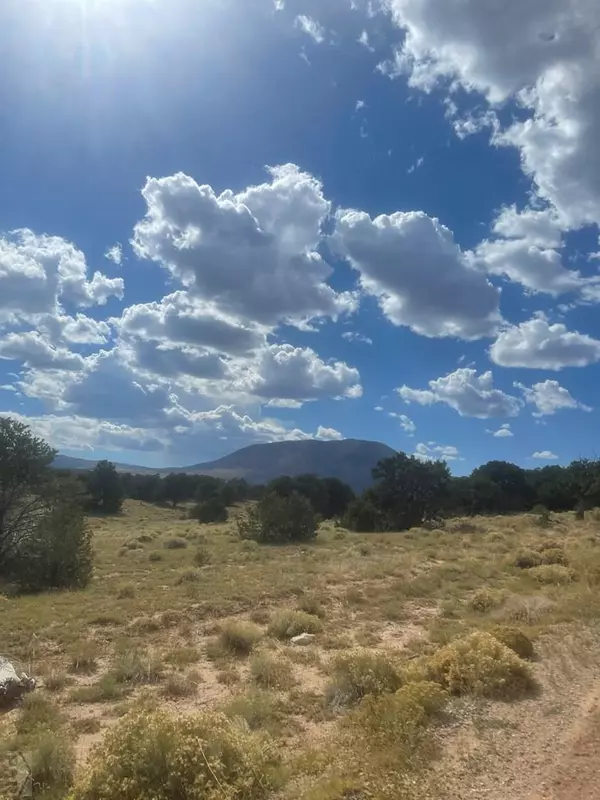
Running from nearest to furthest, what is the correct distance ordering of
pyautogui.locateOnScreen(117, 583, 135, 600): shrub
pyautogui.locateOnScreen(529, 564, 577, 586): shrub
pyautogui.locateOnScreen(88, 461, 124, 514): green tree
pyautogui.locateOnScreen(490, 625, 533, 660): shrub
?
pyautogui.locateOnScreen(490, 625, 533, 660): shrub < pyautogui.locateOnScreen(117, 583, 135, 600): shrub < pyautogui.locateOnScreen(529, 564, 577, 586): shrub < pyautogui.locateOnScreen(88, 461, 124, 514): green tree

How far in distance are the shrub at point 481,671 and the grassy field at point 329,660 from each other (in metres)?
0.02

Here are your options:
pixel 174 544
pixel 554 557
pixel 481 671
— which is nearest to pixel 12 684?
pixel 481 671

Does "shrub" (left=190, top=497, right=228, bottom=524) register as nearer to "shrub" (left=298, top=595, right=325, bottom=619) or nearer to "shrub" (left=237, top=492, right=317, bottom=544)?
"shrub" (left=237, top=492, right=317, bottom=544)

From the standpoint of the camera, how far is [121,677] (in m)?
9.98

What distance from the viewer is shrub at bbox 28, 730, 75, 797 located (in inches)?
240

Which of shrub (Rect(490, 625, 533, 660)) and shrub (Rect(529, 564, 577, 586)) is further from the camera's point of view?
shrub (Rect(529, 564, 577, 586))

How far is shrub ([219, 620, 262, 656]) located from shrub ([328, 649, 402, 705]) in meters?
3.24

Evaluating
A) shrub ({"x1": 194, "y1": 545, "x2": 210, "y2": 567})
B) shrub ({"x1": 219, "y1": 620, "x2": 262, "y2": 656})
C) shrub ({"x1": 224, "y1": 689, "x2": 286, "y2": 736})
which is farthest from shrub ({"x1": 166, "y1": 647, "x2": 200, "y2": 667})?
shrub ({"x1": 194, "y1": 545, "x2": 210, "y2": 567})

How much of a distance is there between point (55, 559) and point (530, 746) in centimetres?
1679

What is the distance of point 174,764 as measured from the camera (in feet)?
18.9

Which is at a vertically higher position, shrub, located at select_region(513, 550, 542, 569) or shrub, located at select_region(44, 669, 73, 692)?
shrub, located at select_region(513, 550, 542, 569)

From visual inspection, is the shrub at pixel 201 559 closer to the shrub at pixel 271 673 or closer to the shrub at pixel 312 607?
the shrub at pixel 312 607

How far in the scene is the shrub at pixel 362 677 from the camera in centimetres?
852

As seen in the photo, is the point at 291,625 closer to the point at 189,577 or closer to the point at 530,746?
the point at 530,746
